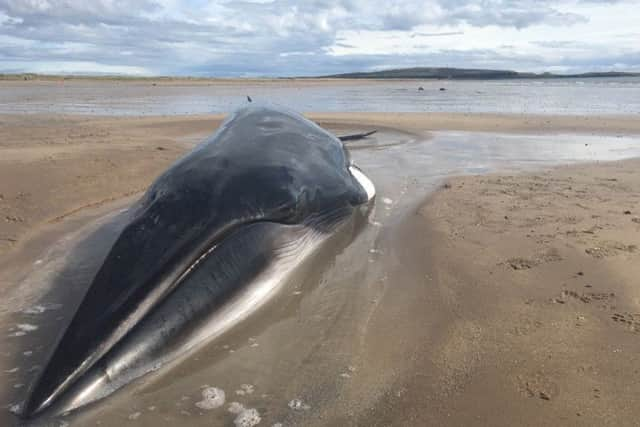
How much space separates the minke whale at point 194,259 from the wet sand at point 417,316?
5.7 inches

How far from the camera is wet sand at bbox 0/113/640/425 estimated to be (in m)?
2.72

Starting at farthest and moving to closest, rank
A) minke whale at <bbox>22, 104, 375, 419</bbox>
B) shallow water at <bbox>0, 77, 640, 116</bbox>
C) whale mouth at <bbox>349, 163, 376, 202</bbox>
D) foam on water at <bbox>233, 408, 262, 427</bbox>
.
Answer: shallow water at <bbox>0, 77, 640, 116</bbox>, whale mouth at <bbox>349, 163, 376, 202</bbox>, minke whale at <bbox>22, 104, 375, 419</bbox>, foam on water at <bbox>233, 408, 262, 427</bbox>

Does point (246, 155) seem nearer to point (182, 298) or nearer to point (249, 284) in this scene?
point (249, 284)

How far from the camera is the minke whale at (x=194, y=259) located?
270 centimetres

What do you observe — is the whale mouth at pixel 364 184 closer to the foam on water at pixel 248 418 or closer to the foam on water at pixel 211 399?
the foam on water at pixel 211 399

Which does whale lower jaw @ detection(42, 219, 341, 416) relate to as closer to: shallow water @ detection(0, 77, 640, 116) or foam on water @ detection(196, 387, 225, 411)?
foam on water @ detection(196, 387, 225, 411)

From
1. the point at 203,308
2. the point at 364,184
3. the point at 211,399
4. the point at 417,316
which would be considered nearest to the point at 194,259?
the point at 203,308

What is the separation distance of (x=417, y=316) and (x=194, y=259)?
151cm

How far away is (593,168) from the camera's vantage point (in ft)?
29.0

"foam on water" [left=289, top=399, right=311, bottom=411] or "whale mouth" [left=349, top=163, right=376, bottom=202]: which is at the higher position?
"whale mouth" [left=349, top=163, right=376, bottom=202]

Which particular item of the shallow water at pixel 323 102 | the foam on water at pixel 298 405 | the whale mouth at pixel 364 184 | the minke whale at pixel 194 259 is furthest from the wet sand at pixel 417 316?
the shallow water at pixel 323 102

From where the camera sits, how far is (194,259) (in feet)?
10.9

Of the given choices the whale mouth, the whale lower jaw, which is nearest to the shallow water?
the whale mouth

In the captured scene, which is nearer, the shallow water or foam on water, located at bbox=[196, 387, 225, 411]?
foam on water, located at bbox=[196, 387, 225, 411]
